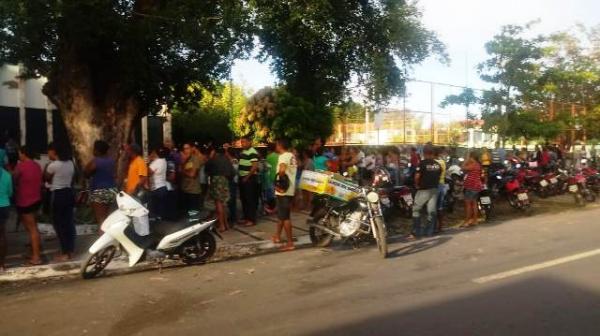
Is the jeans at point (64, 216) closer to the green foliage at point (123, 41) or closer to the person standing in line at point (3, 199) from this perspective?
the person standing in line at point (3, 199)

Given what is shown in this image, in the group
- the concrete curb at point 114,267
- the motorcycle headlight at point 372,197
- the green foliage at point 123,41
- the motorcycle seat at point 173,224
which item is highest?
the green foliage at point 123,41

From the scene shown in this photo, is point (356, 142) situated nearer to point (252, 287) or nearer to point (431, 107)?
point (431, 107)

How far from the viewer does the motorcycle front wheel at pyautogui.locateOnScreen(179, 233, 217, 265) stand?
25.5 ft

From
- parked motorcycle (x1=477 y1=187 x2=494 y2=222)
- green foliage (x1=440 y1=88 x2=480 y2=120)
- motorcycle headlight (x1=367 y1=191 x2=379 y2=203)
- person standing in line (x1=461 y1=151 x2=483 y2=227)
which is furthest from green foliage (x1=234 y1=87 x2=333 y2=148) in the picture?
motorcycle headlight (x1=367 y1=191 x2=379 y2=203)

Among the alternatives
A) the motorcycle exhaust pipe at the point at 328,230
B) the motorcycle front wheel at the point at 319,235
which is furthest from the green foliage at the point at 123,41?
the motorcycle exhaust pipe at the point at 328,230

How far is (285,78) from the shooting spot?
13.0 meters

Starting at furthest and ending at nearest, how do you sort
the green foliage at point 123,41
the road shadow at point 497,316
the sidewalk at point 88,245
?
the green foliage at point 123,41, the sidewalk at point 88,245, the road shadow at point 497,316

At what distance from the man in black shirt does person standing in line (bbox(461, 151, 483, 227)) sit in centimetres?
192

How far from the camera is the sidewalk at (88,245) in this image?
7.70 meters

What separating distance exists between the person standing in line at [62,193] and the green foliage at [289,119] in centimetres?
1881

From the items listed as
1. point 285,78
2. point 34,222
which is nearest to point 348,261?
point 34,222

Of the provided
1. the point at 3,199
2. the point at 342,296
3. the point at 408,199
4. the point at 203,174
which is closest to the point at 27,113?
the point at 203,174

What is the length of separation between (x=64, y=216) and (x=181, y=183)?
2.56m

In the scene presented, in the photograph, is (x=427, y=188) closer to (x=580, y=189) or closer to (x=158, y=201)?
(x=158, y=201)
